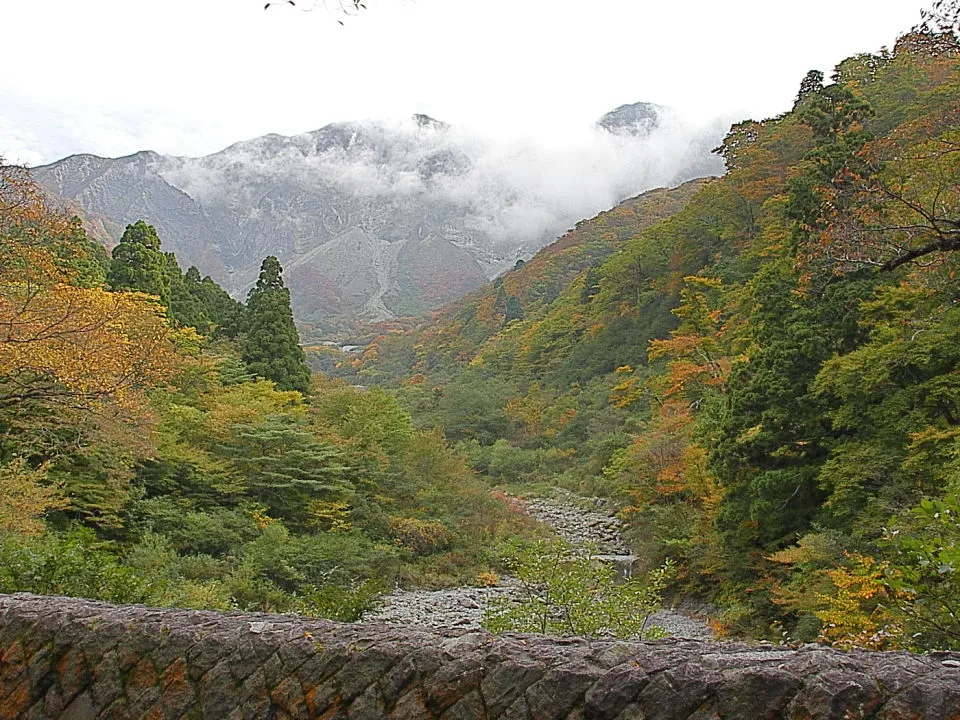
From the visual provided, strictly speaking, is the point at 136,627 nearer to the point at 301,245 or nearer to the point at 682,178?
the point at 682,178

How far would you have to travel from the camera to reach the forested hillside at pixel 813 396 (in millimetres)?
6820

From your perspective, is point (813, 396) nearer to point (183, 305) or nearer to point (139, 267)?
point (139, 267)

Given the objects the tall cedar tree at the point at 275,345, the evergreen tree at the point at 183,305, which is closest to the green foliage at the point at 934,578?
the tall cedar tree at the point at 275,345

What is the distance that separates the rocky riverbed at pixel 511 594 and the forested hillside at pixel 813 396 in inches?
30.9

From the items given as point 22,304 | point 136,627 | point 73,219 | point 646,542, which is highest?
point 73,219

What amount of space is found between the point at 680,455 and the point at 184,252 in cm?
19443

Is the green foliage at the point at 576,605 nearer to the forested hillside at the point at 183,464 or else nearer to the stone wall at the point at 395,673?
the forested hillside at the point at 183,464

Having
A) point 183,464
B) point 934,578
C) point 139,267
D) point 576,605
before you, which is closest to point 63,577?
point 576,605

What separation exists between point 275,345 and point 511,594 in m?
12.6

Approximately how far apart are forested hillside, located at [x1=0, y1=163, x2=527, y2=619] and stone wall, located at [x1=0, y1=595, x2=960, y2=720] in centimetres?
260

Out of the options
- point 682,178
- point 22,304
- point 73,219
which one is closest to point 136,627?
point 22,304

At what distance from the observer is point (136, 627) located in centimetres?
342

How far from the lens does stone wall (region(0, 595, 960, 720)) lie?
227 centimetres

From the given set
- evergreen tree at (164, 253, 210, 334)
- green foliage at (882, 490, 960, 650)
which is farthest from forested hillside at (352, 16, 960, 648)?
evergreen tree at (164, 253, 210, 334)
